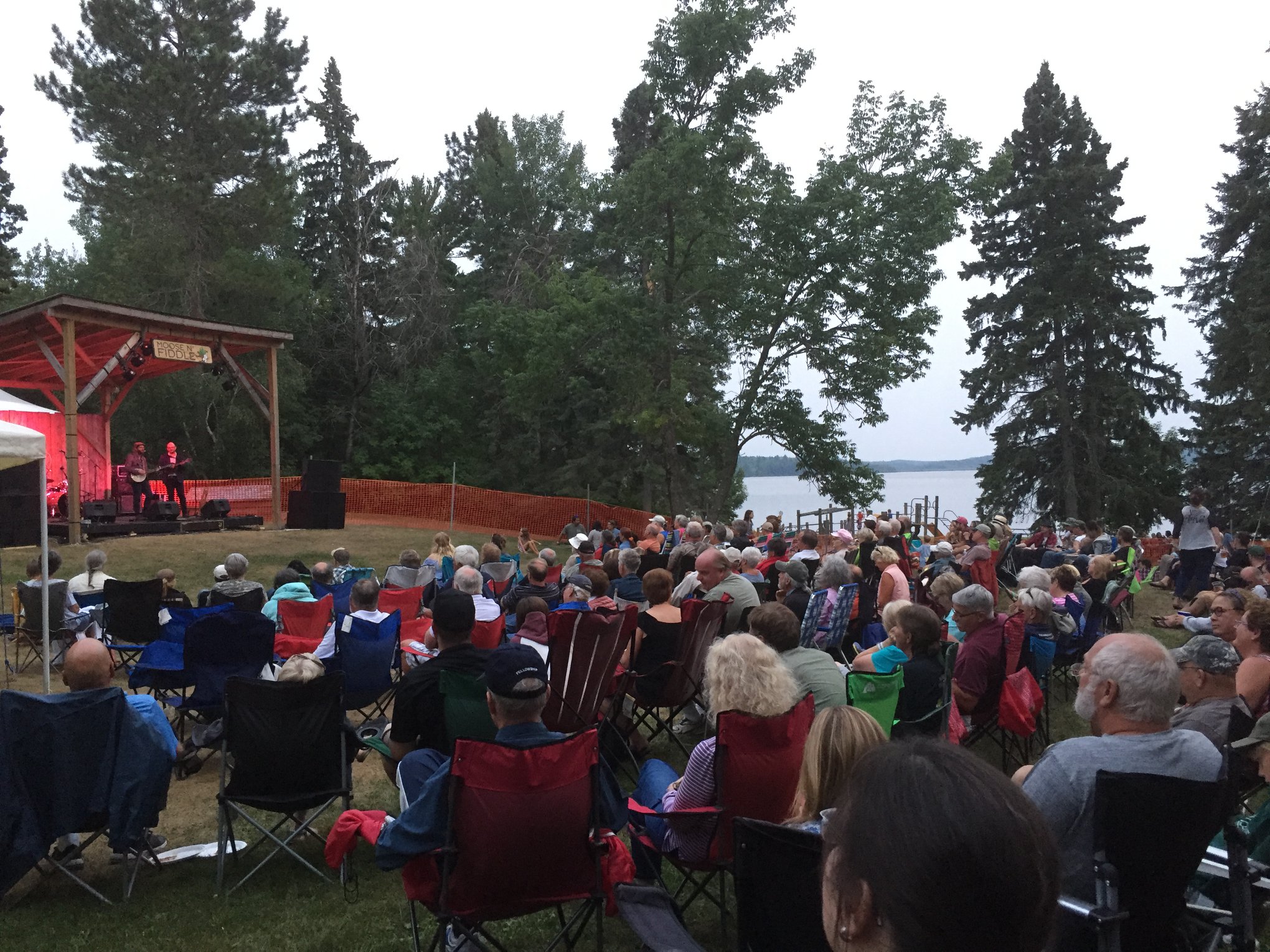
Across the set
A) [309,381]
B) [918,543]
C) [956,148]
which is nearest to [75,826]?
[918,543]

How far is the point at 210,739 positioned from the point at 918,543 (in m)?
11.3

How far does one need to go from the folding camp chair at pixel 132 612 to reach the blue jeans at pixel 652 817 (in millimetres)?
5096

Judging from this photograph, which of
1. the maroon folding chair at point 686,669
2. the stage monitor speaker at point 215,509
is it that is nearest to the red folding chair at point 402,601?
the maroon folding chair at point 686,669

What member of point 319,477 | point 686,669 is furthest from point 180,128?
point 686,669

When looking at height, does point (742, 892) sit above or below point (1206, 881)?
above

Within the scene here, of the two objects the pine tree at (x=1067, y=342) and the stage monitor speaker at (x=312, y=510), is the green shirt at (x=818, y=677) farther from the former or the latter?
the pine tree at (x=1067, y=342)

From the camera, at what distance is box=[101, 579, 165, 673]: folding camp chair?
7352mm

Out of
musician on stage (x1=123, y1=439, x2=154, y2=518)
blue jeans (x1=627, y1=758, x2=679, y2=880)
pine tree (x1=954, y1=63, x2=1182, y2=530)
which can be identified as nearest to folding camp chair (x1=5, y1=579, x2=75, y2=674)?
blue jeans (x1=627, y1=758, x2=679, y2=880)

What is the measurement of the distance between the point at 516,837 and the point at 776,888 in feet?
3.16

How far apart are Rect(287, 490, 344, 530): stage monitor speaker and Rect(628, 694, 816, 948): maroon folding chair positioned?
51.9ft

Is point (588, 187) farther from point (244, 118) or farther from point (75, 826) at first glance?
point (75, 826)

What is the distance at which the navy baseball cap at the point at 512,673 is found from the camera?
312cm

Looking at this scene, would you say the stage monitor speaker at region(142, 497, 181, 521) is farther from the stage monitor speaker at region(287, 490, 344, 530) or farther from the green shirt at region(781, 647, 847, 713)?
the green shirt at region(781, 647, 847, 713)

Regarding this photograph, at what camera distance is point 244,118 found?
28.4 meters
